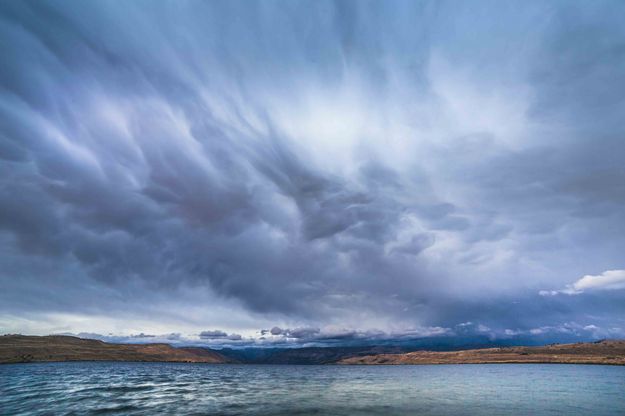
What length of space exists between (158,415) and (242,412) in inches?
522

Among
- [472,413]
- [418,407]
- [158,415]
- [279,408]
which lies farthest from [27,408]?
[472,413]

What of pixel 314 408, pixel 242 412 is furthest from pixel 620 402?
pixel 242 412

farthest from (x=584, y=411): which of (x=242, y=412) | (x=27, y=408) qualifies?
(x=27, y=408)

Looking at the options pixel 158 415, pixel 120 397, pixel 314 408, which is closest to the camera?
pixel 158 415

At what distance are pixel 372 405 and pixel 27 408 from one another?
206 ft

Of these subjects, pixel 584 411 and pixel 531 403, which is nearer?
pixel 584 411

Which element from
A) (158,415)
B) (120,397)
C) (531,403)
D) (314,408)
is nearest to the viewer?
(158,415)

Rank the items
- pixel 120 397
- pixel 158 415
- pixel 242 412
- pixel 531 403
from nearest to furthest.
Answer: pixel 158 415
pixel 242 412
pixel 531 403
pixel 120 397

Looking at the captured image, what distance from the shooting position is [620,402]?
249 ft

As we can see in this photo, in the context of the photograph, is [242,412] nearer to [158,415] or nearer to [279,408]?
[279,408]

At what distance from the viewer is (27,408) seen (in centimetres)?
6094

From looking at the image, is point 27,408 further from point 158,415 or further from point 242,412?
point 242,412

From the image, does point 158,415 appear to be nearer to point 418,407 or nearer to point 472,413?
point 418,407

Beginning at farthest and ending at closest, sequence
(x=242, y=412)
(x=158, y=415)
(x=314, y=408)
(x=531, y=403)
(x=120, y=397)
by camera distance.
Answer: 1. (x=120, y=397)
2. (x=531, y=403)
3. (x=314, y=408)
4. (x=242, y=412)
5. (x=158, y=415)
